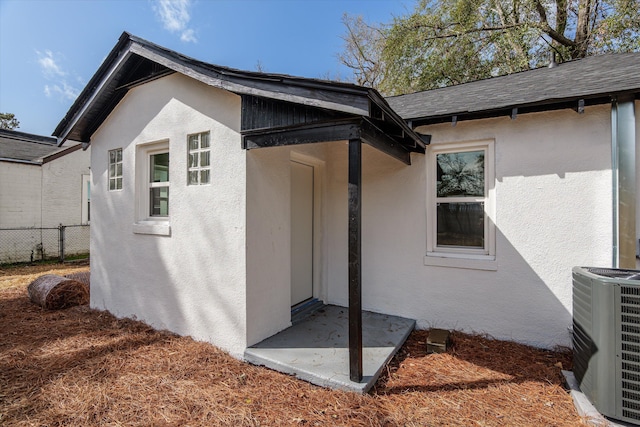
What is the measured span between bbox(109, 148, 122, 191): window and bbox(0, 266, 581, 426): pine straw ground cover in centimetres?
258

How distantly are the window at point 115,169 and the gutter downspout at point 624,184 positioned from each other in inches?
288

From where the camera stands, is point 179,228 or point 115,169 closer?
point 179,228

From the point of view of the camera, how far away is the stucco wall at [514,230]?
3588 millimetres

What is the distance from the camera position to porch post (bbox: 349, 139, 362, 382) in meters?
2.83

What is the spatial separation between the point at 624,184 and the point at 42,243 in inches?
614

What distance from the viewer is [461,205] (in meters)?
4.47

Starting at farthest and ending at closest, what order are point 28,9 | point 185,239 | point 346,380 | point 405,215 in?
1. point 28,9
2. point 405,215
3. point 185,239
4. point 346,380

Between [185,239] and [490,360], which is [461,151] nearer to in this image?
[490,360]

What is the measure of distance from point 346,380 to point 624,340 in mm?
2388

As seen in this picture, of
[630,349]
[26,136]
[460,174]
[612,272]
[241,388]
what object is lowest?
[241,388]

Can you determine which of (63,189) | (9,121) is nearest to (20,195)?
(63,189)

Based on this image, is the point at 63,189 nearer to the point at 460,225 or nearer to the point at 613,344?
the point at 460,225

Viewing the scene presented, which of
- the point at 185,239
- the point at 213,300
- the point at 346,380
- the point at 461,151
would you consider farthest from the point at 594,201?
the point at 185,239

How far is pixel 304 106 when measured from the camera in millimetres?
3145
